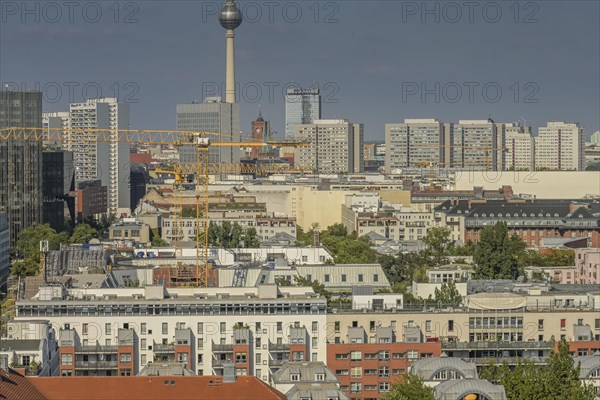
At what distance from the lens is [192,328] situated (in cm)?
3067

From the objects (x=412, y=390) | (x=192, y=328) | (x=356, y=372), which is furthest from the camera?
(x=192, y=328)

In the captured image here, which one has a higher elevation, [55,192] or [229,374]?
[55,192]

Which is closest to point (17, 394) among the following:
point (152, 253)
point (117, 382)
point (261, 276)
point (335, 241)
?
point (117, 382)

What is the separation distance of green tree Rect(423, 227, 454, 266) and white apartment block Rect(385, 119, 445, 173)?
61385 mm

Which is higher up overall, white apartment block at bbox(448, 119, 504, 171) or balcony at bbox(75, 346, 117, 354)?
white apartment block at bbox(448, 119, 504, 171)

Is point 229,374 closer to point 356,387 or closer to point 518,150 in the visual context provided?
point 356,387

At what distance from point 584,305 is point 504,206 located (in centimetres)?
3374

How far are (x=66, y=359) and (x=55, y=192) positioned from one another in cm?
3704

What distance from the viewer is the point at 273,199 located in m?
81.4

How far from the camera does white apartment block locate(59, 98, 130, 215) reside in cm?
9194

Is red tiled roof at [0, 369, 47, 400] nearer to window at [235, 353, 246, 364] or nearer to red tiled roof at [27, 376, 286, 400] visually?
red tiled roof at [27, 376, 286, 400]

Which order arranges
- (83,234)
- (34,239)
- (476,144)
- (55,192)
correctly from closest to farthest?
(34,239), (83,234), (55,192), (476,144)

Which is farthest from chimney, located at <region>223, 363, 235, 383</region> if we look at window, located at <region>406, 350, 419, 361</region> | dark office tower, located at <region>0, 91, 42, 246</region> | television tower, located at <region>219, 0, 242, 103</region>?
television tower, located at <region>219, 0, 242, 103</region>

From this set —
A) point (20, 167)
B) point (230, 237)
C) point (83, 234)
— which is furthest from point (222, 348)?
point (83, 234)
